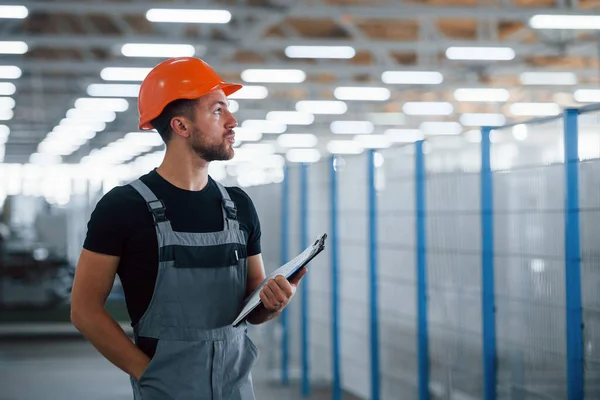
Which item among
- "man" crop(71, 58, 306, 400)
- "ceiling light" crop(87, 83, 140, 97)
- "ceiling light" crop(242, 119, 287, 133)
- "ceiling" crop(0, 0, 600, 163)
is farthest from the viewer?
"ceiling light" crop(242, 119, 287, 133)

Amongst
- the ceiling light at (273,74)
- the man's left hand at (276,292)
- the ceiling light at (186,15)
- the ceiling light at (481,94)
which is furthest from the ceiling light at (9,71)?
the man's left hand at (276,292)

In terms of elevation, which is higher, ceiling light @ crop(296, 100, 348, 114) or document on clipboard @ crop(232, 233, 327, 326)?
ceiling light @ crop(296, 100, 348, 114)

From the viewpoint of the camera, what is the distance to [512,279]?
5441 millimetres

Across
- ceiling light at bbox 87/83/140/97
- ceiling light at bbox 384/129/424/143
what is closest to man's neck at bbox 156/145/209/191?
ceiling light at bbox 87/83/140/97

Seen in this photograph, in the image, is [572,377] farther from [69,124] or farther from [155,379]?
[69,124]

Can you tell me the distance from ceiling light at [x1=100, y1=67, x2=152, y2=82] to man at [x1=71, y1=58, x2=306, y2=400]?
12326 millimetres

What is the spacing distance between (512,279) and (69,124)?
69.1 feet

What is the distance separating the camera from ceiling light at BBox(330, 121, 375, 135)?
25.0m

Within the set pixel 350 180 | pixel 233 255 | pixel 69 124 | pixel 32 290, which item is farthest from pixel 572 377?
pixel 69 124

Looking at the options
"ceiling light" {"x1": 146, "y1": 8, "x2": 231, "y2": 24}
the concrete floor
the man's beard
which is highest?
"ceiling light" {"x1": 146, "y1": 8, "x2": 231, "y2": 24}

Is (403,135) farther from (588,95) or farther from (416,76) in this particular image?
(416,76)

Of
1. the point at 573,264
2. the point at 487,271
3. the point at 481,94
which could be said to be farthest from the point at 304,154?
the point at 573,264

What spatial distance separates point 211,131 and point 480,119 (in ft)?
70.9

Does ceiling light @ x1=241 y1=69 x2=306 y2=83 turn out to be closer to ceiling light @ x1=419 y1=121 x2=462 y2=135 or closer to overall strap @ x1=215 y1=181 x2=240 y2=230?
ceiling light @ x1=419 y1=121 x2=462 y2=135
